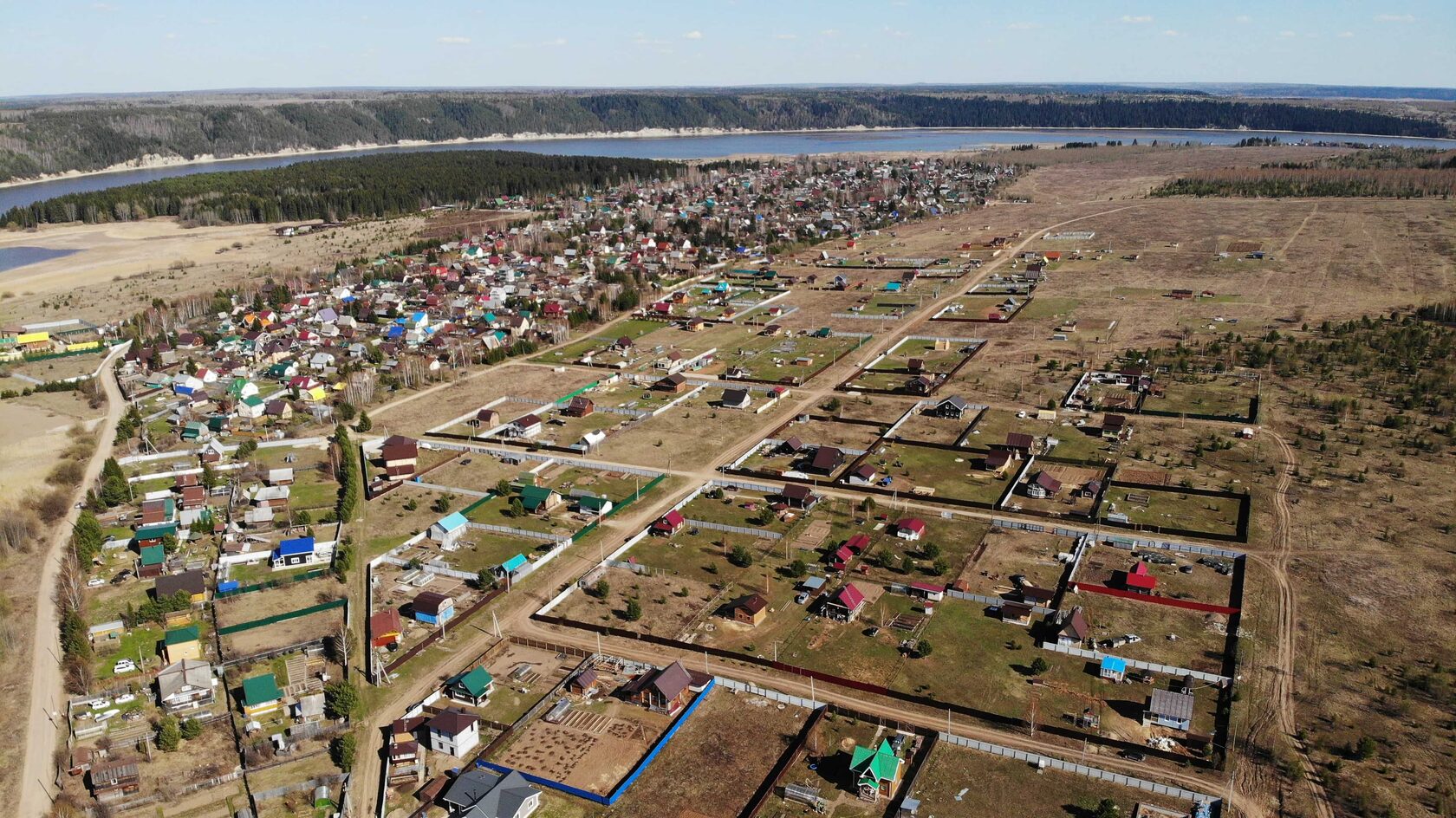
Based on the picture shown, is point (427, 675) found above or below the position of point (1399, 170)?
below

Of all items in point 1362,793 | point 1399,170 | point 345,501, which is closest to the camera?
point 1362,793

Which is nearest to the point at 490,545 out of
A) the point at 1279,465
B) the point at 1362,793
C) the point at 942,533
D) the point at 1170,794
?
the point at 942,533

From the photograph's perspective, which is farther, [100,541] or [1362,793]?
[100,541]

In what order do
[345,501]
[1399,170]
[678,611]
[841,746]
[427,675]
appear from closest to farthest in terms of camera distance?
[841,746] → [427,675] → [678,611] → [345,501] → [1399,170]

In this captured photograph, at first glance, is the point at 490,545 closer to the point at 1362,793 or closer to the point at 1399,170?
the point at 1362,793

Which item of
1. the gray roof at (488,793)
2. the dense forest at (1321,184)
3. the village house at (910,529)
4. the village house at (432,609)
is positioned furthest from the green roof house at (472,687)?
the dense forest at (1321,184)

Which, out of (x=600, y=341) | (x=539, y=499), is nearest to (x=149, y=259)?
(x=600, y=341)

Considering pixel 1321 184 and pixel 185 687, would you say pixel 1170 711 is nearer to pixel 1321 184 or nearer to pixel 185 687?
pixel 185 687

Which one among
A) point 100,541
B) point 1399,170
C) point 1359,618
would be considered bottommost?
point 100,541
